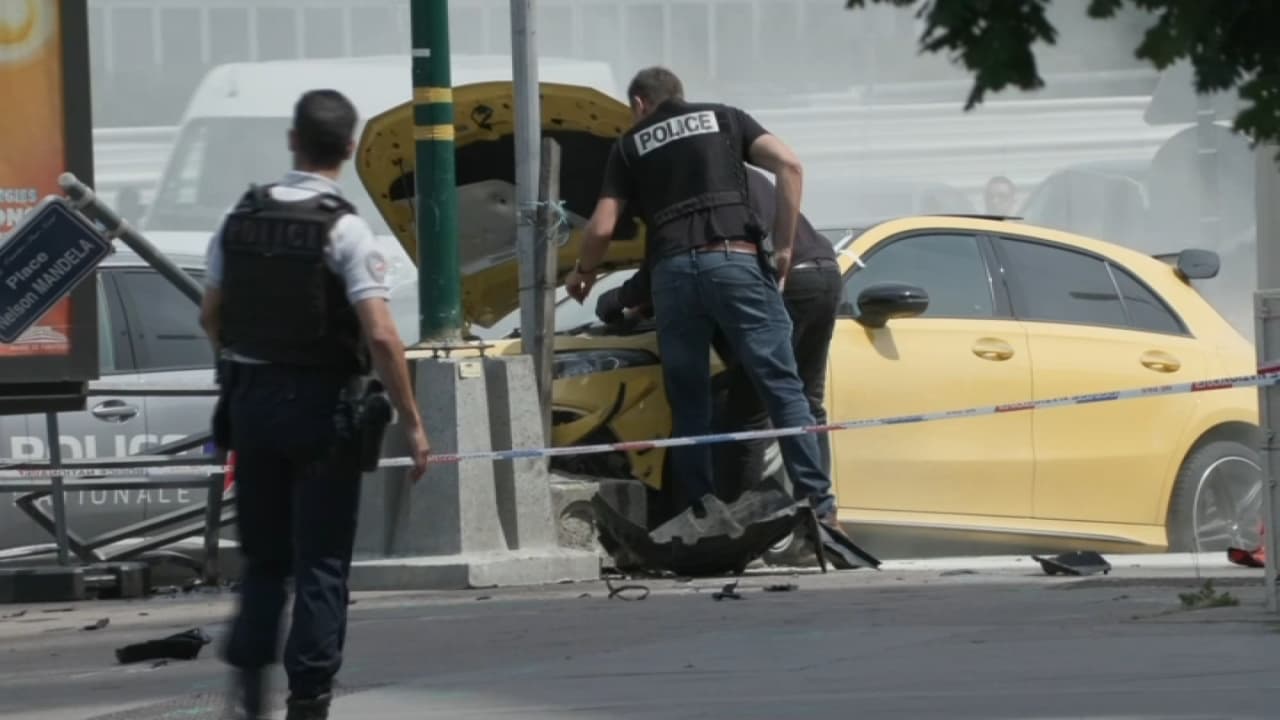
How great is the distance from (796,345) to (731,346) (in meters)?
0.47

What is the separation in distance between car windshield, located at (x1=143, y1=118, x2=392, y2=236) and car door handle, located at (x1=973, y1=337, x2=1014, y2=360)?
6.82 meters

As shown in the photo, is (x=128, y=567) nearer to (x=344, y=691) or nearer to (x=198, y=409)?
(x=198, y=409)

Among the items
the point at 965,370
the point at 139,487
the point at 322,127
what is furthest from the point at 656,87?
the point at 322,127

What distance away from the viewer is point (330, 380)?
6098 mm

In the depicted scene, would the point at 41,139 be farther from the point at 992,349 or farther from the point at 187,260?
the point at 992,349

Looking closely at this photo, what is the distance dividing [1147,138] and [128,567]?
29.0 ft

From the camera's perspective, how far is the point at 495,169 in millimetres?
11133

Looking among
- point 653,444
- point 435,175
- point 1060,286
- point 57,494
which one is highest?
point 435,175

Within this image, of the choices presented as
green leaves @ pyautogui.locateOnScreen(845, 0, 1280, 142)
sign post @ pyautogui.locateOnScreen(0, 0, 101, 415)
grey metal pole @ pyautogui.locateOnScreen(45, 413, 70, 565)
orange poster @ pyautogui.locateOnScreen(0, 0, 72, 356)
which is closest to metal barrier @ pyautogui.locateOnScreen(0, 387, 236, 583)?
grey metal pole @ pyautogui.locateOnScreen(45, 413, 70, 565)

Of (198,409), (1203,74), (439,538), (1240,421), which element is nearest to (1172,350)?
(1240,421)

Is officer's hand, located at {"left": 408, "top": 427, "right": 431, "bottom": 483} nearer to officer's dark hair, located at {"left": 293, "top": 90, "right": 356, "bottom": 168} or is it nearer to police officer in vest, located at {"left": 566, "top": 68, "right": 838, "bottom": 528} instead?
officer's dark hair, located at {"left": 293, "top": 90, "right": 356, "bottom": 168}

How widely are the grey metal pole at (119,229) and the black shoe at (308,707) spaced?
385 cm

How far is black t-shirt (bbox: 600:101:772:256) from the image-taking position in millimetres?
9875

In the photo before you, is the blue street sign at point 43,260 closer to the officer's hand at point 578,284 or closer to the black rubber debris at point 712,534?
the officer's hand at point 578,284
